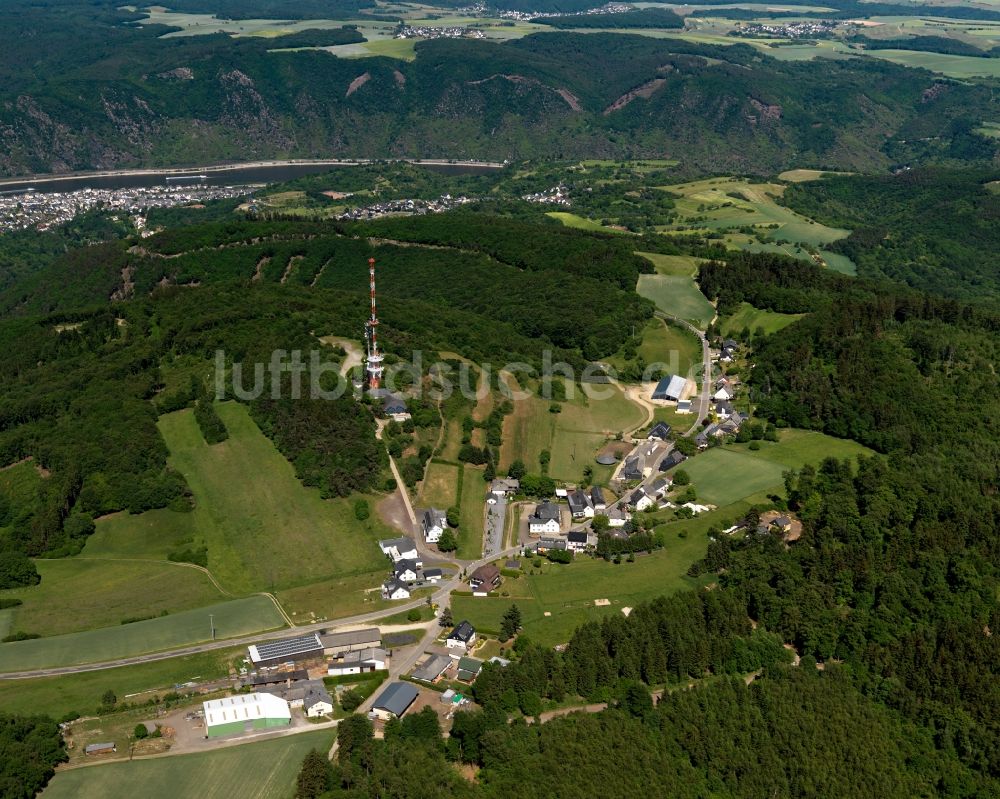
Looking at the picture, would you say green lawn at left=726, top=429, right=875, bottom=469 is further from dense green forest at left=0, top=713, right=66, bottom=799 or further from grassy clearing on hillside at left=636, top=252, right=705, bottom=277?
dense green forest at left=0, top=713, right=66, bottom=799

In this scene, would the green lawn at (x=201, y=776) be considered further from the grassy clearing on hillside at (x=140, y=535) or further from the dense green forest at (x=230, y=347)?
the dense green forest at (x=230, y=347)

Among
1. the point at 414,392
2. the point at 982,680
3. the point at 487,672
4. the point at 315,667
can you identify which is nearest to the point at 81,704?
the point at 315,667

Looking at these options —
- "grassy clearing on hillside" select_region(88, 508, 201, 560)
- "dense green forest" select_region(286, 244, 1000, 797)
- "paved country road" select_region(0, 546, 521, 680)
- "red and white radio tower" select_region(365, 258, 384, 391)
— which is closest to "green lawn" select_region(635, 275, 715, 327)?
"dense green forest" select_region(286, 244, 1000, 797)

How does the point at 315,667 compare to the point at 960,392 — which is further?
the point at 960,392

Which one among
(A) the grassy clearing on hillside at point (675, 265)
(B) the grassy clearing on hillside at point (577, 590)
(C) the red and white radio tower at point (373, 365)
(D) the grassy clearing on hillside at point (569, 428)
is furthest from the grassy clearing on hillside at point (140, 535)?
(A) the grassy clearing on hillside at point (675, 265)

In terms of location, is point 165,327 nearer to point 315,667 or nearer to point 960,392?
point 315,667

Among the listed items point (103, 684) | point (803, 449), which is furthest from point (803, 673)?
point (103, 684)

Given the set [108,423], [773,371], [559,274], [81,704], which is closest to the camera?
[81,704]
